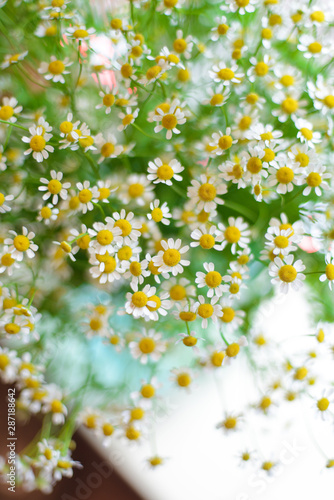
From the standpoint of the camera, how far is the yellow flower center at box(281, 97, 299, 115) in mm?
434

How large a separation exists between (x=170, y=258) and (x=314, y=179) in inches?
6.3

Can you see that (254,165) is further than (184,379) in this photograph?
No

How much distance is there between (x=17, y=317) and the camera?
43cm

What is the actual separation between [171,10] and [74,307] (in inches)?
15.2

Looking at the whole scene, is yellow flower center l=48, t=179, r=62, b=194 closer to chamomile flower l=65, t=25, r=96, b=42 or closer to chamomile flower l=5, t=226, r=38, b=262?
chamomile flower l=5, t=226, r=38, b=262

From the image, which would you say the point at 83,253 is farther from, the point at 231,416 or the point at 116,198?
the point at 231,416

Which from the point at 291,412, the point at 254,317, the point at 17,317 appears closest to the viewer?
the point at 17,317

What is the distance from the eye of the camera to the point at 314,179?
1.33 ft

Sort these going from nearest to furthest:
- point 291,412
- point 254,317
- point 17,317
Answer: point 17,317 < point 254,317 < point 291,412

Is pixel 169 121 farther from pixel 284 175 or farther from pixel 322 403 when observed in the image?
pixel 322 403

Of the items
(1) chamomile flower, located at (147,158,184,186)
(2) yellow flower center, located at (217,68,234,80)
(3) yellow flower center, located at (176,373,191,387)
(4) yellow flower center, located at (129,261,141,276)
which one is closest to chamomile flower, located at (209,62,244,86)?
(2) yellow flower center, located at (217,68,234,80)

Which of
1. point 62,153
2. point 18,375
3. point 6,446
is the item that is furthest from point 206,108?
point 6,446

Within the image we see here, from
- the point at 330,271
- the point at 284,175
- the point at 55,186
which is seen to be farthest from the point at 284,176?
the point at 55,186

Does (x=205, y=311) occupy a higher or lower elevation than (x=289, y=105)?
lower
